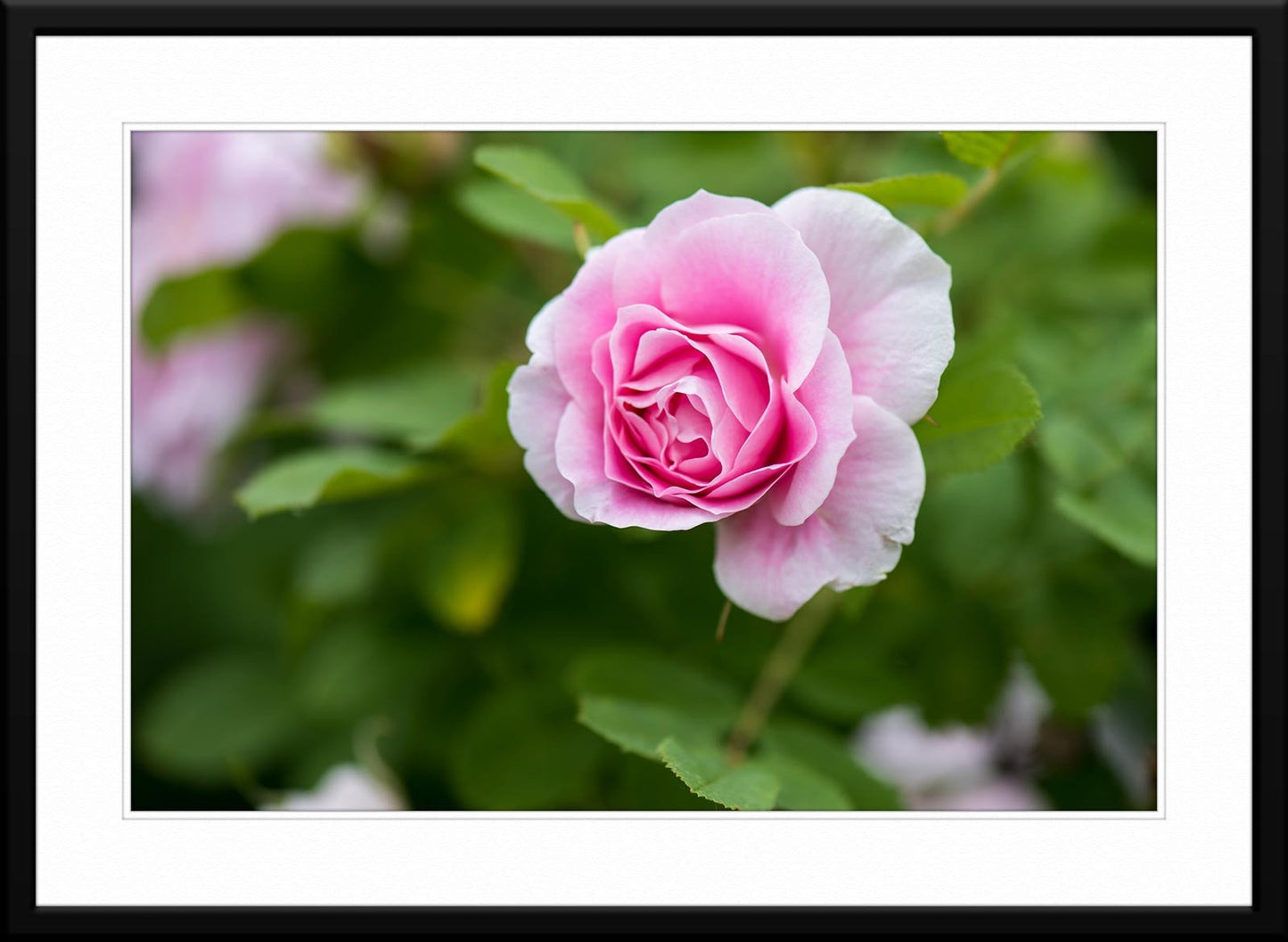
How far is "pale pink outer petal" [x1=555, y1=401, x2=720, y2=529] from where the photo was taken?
1.61 ft

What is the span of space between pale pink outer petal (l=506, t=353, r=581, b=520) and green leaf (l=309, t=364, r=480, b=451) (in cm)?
16

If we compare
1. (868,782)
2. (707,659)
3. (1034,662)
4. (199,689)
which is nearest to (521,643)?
(707,659)

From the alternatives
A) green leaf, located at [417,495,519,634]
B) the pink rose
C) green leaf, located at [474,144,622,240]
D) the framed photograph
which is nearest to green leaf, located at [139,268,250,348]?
the framed photograph

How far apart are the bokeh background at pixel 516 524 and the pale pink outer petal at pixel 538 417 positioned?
0.08 m

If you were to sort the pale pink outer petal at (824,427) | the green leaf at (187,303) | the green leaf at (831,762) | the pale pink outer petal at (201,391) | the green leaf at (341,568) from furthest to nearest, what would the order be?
the pale pink outer petal at (201,391), the green leaf at (187,303), the green leaf at (341,568), the green leaf at (831,762), the pale pink outer petal at (824,427)

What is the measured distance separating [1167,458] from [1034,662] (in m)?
0.19

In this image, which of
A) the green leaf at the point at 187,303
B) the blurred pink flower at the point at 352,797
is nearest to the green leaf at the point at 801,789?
the blurred pink flower at the point at 352,797

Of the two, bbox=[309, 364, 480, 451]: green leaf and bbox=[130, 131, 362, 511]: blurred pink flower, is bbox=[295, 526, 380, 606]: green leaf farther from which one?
bbox=[130, 131, 362, 511]: blurred pink flower

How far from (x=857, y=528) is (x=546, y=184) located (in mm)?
267

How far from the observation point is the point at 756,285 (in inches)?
20.2

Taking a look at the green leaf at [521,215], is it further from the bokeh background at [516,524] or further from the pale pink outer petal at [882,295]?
the pale pink outer petal at [882,295]

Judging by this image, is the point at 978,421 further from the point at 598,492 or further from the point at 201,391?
the point at 201,391

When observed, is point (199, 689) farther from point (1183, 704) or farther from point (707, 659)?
point (1183, 704)

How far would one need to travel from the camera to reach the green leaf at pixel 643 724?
1.96 feet
